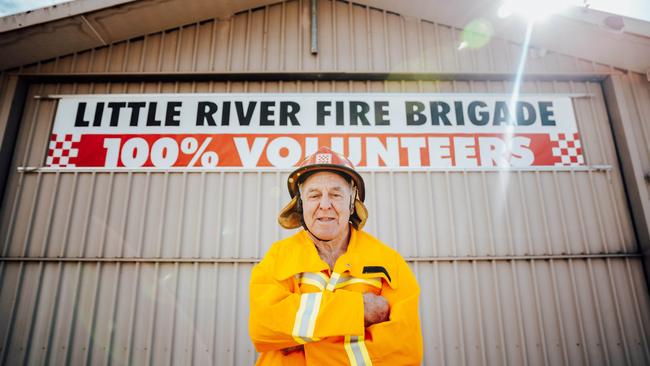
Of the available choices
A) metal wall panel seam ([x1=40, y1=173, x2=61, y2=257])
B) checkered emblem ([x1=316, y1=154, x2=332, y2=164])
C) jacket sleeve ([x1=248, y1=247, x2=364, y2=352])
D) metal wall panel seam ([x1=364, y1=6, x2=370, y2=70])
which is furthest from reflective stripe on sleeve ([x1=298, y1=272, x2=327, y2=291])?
metal wall panel seam ([x1=40, y1=173, x2=61, y2=257])

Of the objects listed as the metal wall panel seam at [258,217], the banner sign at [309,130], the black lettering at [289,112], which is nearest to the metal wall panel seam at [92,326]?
the banner sign at [309,130]

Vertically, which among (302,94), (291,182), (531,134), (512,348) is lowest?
(512,348)

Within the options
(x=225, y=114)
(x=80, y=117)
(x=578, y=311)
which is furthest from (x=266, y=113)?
(x=578, y=311)

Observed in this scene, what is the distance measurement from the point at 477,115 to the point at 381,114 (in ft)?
4.53

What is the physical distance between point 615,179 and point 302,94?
4.51 m

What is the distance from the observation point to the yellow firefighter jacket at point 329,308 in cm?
183

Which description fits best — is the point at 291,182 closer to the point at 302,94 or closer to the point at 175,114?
the point at 302,94

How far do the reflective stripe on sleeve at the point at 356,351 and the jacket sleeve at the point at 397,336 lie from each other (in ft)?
0.10

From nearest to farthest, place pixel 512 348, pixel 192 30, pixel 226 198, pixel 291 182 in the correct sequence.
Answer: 1. pixel 291 182
2. pixel 512 348
3. pixel 226 198
4. pixel 192 30

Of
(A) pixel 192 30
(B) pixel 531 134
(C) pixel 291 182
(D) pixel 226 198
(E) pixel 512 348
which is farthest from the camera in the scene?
(A) pixel 192 30

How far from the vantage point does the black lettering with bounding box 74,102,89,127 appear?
478 centimetres

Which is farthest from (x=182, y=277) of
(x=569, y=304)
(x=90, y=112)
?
(x=569, y=304)

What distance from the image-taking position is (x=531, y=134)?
4.80 metres

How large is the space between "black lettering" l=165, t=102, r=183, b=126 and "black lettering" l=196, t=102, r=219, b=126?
275 millimetres
